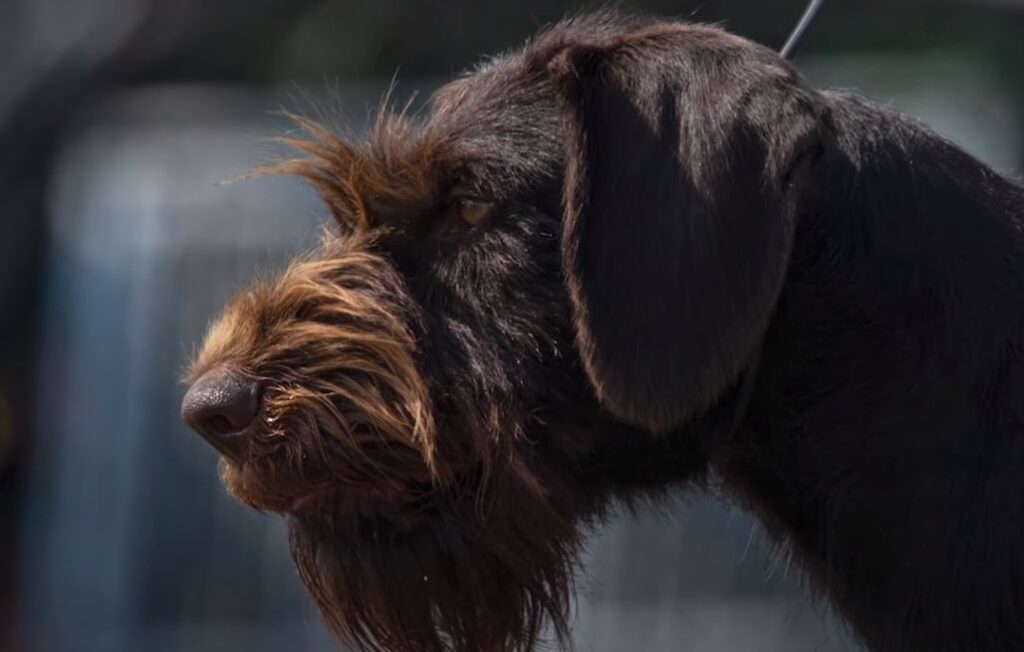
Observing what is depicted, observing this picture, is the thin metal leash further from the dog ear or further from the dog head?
the dog ear

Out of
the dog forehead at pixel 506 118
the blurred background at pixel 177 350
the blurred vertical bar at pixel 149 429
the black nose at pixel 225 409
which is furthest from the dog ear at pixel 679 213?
the blurred vertical bar at pixel 149 429

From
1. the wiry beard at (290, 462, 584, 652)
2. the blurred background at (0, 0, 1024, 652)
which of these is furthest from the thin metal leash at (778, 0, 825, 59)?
the blurred background at (0, 0, 1024, 652)

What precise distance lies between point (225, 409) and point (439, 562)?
44cm

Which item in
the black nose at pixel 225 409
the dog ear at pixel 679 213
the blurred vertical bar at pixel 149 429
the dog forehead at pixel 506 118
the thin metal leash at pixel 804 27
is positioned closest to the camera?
the dog ear at pixel 679 213

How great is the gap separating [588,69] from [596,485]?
26.5 inches

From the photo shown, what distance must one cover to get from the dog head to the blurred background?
246 cm

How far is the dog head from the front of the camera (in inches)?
112

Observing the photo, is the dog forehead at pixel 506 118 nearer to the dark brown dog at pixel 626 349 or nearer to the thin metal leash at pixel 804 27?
the dark brown dog at pixel 626 349

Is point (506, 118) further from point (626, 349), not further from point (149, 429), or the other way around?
point (149, 429)

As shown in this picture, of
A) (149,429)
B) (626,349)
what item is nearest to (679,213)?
(626,349)

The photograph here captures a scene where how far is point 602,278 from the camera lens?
294 cm

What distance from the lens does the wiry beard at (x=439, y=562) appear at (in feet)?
10.4

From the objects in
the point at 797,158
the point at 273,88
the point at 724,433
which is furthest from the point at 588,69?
the point at 273,88

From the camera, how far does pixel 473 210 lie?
10.3ft
